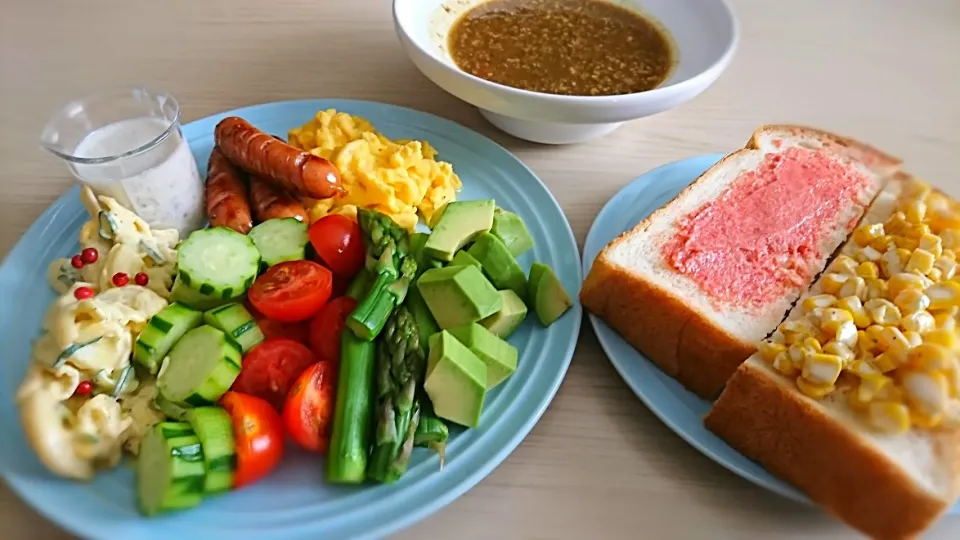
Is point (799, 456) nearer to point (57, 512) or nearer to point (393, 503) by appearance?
point (393, 503)

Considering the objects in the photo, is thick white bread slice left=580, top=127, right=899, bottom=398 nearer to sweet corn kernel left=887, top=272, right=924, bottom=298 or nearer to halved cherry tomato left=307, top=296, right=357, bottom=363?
sweet corn kernel left=887, top=272, right=924, bottom=298

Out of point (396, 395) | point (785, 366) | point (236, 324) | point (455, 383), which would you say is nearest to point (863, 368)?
point (785, 366)

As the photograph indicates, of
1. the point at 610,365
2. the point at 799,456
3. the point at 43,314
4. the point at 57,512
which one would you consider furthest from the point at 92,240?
the point at 799,456

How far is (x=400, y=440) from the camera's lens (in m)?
1.73

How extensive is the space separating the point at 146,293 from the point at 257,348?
1.08 feet

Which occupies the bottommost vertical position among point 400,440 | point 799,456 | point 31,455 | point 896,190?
point 31,455

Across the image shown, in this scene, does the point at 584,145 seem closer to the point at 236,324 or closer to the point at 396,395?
the point at 396,395

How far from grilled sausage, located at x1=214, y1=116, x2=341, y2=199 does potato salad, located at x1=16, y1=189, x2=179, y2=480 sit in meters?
0.47

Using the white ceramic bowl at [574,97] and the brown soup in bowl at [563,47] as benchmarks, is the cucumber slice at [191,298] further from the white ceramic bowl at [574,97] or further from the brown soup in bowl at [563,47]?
the brown soup in bowl at [563,47]

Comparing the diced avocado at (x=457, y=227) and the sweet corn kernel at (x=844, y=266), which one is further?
the diced avocado at (x=457, y=227)

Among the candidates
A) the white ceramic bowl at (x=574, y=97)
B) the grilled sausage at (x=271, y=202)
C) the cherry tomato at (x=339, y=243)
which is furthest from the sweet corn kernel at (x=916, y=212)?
the grilled sausage at (x=271, y=202)

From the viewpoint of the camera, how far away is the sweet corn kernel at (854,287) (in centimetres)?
182

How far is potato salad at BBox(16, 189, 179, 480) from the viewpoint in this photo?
5.40ft

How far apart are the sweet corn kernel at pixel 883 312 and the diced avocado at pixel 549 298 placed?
30.6 inches
